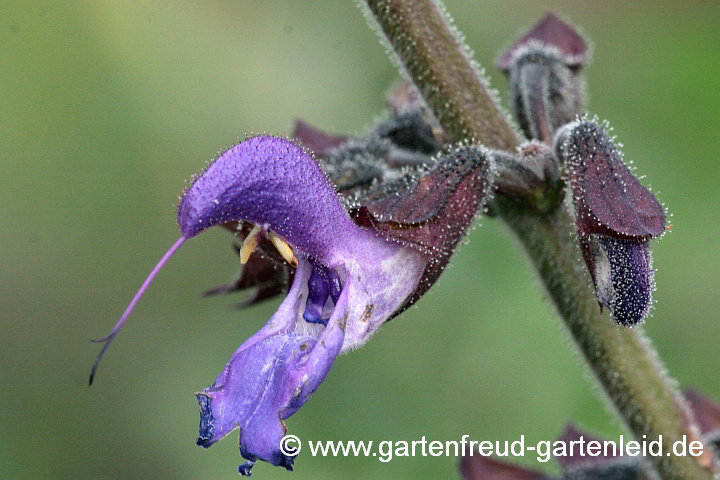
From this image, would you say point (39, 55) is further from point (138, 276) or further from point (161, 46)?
point (138, 276)

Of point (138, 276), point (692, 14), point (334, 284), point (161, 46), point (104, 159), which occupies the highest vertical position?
point (692, 14)

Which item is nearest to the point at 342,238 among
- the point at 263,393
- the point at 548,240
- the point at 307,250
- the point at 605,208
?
the point at 307,250

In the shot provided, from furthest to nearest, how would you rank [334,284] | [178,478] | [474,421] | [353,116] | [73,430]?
[353,116], [73,430], [178,478], [474,421], [334,284]

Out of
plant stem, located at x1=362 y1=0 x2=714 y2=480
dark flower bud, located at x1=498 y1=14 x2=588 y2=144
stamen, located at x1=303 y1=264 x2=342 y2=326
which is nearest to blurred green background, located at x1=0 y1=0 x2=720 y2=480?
plant stem, located at x1=362 y1=0 x2=714 y2=480

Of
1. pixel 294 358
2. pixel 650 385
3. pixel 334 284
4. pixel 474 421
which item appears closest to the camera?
pixel 294 358

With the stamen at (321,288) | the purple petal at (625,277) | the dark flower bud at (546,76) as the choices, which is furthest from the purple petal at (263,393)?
the dark flower bud at (546,76)

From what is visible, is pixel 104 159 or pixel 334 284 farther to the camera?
pixel 104 159

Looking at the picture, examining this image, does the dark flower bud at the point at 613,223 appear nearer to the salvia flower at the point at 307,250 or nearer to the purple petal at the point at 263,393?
the salvia flower at the point at 307,250

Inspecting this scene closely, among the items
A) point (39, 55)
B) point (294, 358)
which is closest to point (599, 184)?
point (294, 358)
